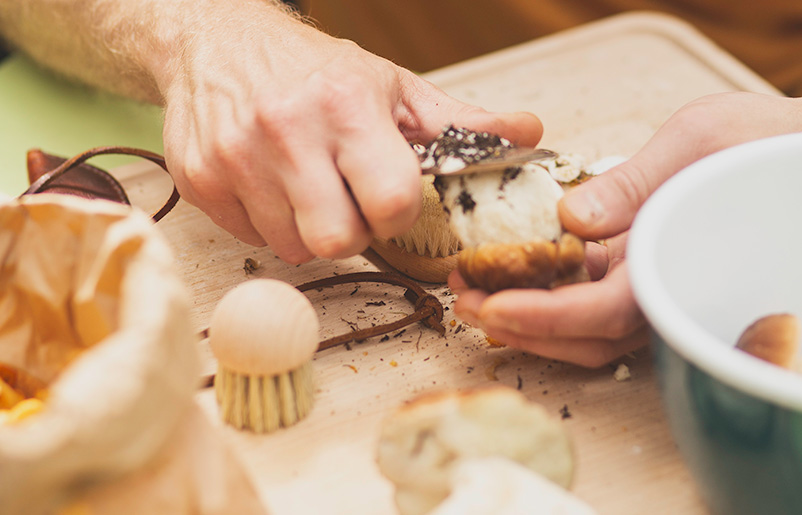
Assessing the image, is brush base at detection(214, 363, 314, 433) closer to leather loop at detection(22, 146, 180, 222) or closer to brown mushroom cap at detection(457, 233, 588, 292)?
brown mushroom cap at detection(457, 233, 588, 292)

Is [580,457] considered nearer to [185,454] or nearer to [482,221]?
[482,221]

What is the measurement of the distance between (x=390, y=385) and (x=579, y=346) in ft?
0.57

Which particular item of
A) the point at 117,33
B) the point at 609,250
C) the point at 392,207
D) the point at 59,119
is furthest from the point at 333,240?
the point at 59,119

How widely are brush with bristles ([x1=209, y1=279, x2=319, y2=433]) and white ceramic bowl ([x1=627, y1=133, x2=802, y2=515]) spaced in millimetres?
259

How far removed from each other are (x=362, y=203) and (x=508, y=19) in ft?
3.83

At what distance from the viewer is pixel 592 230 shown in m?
0.59

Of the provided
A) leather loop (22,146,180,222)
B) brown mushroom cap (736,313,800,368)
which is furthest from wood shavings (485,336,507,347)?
leather loop (22,146,180,222)

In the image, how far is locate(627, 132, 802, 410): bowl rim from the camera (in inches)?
15.9

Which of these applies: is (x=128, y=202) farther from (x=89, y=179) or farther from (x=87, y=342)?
(x=87, y=342)

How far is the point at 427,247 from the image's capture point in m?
0.78

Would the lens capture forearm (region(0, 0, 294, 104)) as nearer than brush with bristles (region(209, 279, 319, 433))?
No

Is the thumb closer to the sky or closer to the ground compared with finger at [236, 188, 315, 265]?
closer to the sky

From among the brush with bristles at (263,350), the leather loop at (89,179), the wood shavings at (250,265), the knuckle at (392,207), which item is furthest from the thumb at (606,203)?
the leather loop at (89,179)

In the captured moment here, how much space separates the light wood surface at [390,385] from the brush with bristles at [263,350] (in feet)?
0.07
